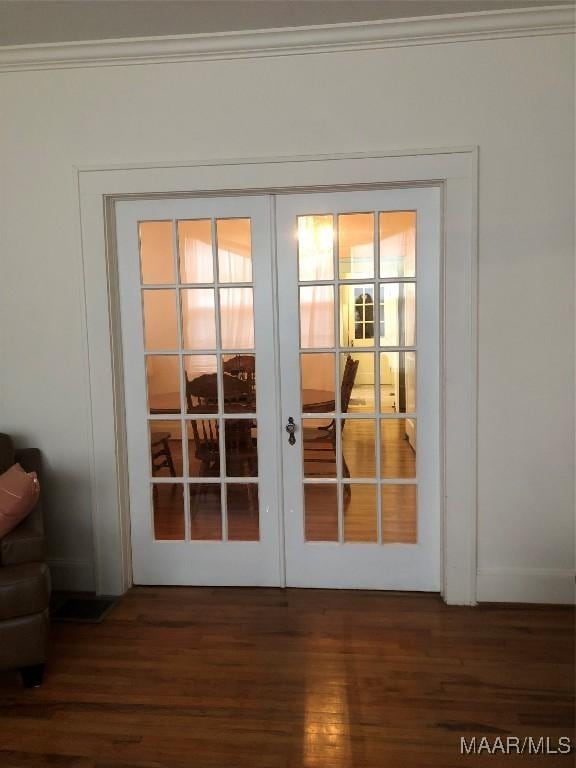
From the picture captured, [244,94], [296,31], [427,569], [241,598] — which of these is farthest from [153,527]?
[296,31]

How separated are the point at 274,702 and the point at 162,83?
9.04 feet

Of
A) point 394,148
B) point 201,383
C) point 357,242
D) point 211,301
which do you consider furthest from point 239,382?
point 394,148

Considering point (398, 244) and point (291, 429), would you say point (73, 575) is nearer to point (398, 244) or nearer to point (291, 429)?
point (291, 429)

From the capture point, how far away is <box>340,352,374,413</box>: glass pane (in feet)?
9.66

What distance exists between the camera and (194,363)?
3.05 metres

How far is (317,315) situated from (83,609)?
1.87 meters

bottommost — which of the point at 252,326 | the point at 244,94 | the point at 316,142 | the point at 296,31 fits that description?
the point at 252,326

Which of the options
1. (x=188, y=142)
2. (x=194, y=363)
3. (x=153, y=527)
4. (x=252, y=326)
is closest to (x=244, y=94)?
(x=188, y=142)

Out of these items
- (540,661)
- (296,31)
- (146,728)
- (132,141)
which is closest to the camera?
(146,728)

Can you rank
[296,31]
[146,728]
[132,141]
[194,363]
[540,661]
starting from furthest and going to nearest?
1. [194,363]
2. [132,141]
3. [296,31]
4. [540,661]
5. [146,728]

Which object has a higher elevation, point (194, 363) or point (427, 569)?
point (194, 363)

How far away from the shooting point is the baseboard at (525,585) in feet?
9.30

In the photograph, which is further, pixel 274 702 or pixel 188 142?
pixel 188 142

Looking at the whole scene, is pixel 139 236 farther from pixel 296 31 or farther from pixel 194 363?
pixel 296 31
